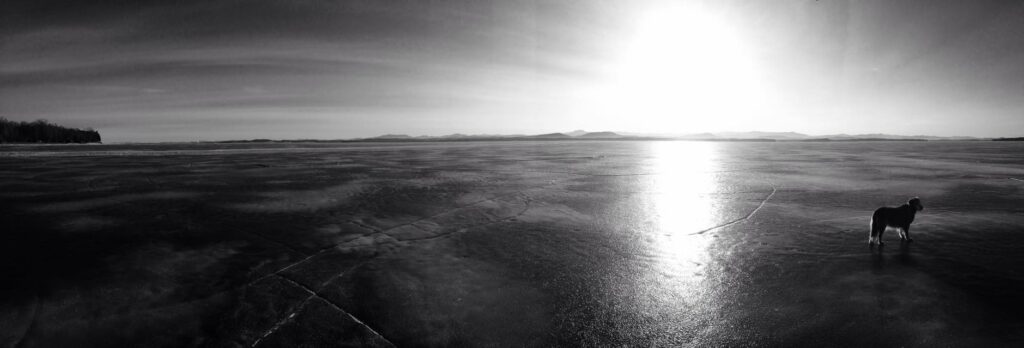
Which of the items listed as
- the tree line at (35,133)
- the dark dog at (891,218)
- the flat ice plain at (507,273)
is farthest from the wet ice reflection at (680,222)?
the tree line at (35,133)

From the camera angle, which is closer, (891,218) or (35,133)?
(891,218)

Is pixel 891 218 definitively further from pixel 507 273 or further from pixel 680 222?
pixel 507 273

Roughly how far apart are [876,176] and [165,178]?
808 inches

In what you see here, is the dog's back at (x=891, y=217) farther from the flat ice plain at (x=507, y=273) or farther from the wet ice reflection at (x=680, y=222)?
the wet ice reflection at (x=680, y=222)

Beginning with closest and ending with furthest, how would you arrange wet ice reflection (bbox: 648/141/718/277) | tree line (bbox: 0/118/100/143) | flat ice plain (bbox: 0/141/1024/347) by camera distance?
flat ice plain (bbox: 0/141/1024/347) → wet ice reflection (bbox: 648/141/718/277) → tree line (bbox: 0/118/100/143)

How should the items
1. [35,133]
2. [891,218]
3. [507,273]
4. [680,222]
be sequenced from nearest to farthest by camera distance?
[507,273], [891,218], [680,222], [35,133]

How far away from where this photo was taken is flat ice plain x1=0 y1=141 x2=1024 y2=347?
2693 millimetres

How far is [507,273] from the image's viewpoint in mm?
3801

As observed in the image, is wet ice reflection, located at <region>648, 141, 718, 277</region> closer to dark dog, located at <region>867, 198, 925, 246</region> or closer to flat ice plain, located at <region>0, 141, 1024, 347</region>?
flat ice plain, located at <region>0, 141, 1024, 347</region>

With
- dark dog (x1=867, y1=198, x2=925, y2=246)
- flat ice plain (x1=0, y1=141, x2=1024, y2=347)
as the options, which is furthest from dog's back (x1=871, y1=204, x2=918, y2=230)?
flat ice plain (x1=0, y1=141, x2=1024, y2=347)

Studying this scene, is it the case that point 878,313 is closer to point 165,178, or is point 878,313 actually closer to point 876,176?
point 876,176

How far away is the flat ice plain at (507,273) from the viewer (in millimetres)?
2693

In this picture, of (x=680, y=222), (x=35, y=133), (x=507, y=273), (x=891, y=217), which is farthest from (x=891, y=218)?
(x=35, y=133)

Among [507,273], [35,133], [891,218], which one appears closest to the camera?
[507,273]
